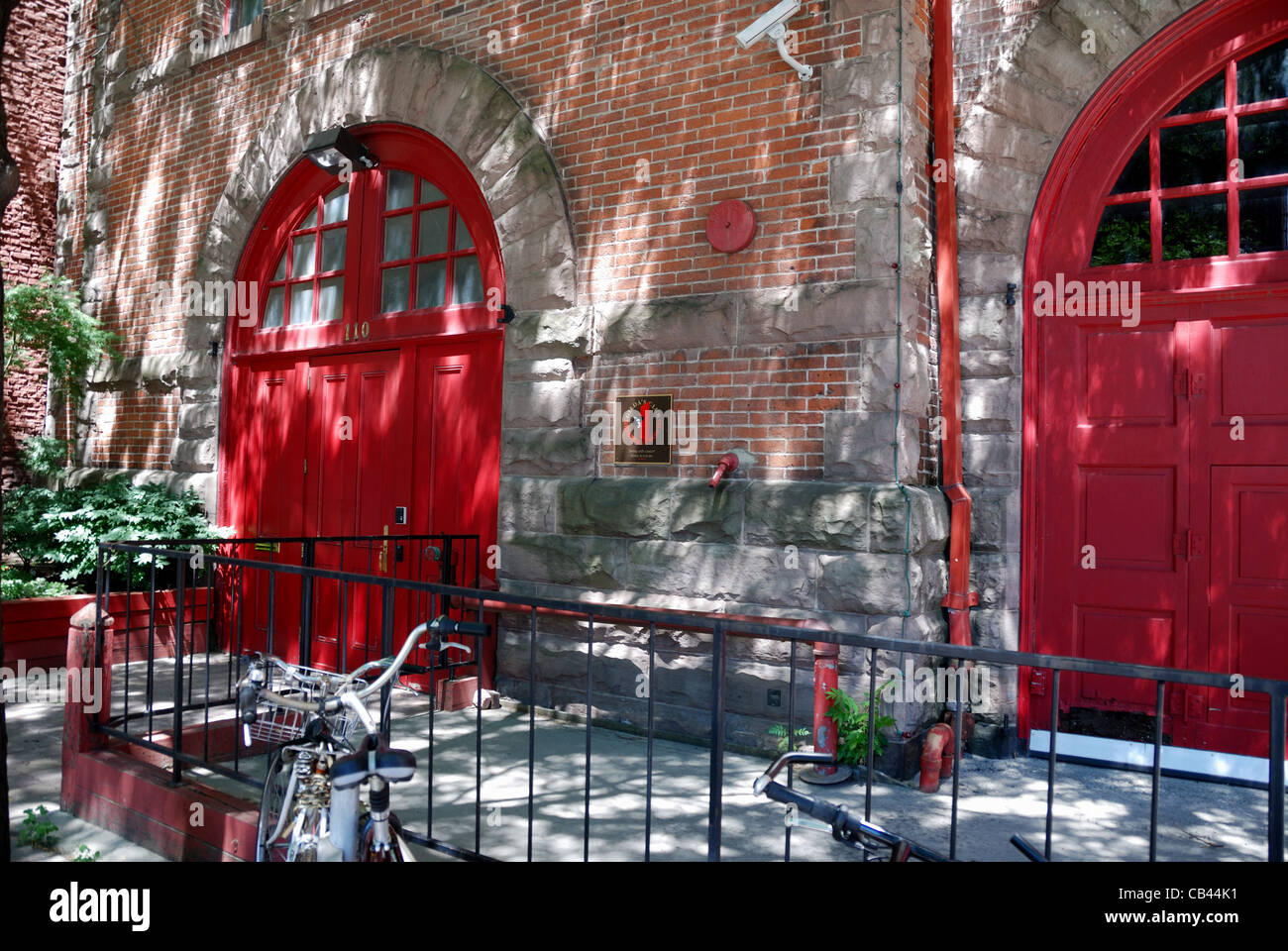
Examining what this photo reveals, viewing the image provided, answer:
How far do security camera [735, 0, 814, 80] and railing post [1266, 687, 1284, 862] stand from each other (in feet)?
14.4

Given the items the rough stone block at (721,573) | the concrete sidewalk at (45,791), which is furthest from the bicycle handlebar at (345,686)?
the rough stone block at (721,573)

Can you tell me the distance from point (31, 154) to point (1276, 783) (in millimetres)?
12924

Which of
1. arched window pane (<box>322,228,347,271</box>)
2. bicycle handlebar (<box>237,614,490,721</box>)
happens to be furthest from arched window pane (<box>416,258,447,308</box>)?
bicycle handlebar (<box>237,614,490,721</box>)

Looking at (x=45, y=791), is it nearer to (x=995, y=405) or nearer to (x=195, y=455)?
(x=195, y=455)

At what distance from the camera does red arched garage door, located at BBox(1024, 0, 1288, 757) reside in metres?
5.34

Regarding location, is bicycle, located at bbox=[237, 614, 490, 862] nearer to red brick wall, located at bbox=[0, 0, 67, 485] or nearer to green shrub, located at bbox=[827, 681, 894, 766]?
green shrub, located at bbox=[827, 681, 894, 766]

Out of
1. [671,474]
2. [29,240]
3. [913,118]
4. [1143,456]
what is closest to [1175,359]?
[1143,456]

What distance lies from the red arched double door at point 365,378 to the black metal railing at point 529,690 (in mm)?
243

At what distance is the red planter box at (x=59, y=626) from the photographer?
7449 millimetres

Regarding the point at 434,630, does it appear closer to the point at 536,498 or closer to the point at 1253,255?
the point at 536,498

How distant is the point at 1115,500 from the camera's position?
5715mm

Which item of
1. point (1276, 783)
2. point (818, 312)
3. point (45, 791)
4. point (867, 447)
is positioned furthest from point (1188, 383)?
point (45, 791)

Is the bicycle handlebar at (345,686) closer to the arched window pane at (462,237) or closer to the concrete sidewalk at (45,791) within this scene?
the concrete sidewalk at (45,791)

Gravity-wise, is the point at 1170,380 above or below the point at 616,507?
above
